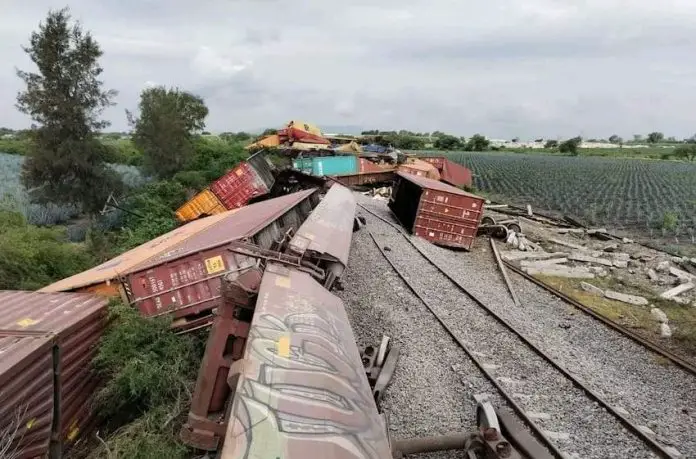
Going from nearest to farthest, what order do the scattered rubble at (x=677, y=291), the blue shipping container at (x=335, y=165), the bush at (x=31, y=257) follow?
the bush at (x=31, y=257) → the scattered rubble at (x=677, y=291) → the blue shipping container at (x=335, y=165)

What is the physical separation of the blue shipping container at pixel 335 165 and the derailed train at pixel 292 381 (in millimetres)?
22101

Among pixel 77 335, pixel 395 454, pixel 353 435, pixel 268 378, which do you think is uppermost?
pixel 268 378

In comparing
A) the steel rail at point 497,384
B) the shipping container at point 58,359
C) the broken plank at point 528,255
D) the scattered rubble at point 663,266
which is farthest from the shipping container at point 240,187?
the scattered rubble at point 663,266

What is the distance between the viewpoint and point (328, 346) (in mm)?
5180

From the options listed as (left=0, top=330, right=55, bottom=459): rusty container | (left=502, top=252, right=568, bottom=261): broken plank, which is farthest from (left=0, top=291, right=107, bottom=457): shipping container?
(left=502, top=252, right=568, bottom=261): broken plank

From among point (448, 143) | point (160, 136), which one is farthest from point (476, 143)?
point (160, 136)

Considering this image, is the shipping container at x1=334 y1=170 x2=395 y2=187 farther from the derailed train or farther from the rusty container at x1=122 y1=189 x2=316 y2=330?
the derailed train

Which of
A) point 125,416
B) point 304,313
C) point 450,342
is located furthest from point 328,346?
point 450,342

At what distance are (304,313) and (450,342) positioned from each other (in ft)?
19.0

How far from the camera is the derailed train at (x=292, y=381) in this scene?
3.78m

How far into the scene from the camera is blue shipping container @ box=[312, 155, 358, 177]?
30.0 meters

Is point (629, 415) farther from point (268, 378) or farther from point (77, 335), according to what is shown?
point (77, 335)

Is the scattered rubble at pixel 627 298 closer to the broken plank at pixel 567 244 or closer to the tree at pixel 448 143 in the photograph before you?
the broken plank at pixel 567 244

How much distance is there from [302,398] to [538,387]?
20.4 ft
